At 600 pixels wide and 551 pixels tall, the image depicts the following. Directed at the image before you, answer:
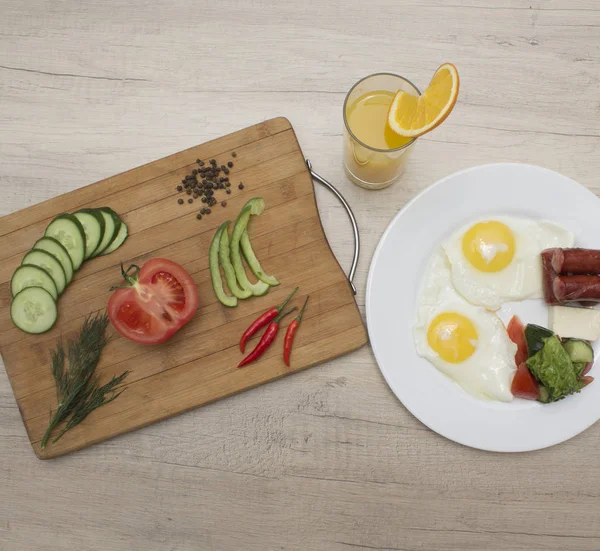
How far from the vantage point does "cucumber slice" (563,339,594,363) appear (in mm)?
2907

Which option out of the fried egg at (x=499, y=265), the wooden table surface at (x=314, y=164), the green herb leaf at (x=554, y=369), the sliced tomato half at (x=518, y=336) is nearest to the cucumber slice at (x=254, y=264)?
the wooden table surface at (x=314, y=164)

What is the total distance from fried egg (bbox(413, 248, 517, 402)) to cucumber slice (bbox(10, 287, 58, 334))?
2.19 m

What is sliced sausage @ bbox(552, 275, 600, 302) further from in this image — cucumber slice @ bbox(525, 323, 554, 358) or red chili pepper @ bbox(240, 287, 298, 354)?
red chili pepper @ bbox(240, 287, 298, 354)

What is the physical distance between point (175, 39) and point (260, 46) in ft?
1.89

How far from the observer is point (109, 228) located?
10.1 ft

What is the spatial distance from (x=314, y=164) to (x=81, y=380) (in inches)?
76.7

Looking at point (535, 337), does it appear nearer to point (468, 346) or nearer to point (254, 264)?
point (468, 346)

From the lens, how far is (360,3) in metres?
3.39

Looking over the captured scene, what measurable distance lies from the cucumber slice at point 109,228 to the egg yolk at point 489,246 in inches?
82.6

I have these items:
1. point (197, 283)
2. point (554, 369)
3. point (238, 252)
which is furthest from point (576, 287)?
point (197, 283)

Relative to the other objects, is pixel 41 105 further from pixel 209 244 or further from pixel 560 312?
pixel 560 312

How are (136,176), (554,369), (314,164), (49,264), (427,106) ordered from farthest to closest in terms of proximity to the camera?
(314,164), (136,176), (49,264), (554,369), (427,106)

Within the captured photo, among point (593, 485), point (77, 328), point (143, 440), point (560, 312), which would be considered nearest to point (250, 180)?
point (77, 328)

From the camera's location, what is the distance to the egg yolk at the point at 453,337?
2.96m
